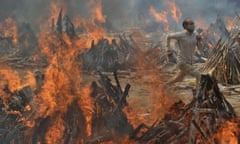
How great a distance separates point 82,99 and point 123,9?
3250 mm

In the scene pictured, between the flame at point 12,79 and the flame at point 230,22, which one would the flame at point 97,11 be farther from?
the flame at point 230,22

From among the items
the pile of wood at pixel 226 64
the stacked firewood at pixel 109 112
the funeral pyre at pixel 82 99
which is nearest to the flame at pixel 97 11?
the funeral pyre at pixel 82 99

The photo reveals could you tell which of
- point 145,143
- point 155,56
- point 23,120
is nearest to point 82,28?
point 155,56

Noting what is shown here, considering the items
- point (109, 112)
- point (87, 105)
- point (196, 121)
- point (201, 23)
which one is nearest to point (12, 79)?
point (87, 105)

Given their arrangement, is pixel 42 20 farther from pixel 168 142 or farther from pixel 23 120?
pixel 168 142

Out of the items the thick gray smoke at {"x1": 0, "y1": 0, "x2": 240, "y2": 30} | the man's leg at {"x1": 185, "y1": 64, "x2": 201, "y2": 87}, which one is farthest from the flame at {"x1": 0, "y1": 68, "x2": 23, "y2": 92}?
the man's leg at {"x1": 185, "y1": 64, "x2": 201, "y2": 87}

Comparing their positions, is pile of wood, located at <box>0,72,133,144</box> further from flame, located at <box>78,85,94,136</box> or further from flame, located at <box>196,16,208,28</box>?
flame, located at <box>196,16,208,28</box>

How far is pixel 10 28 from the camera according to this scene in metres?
8.80

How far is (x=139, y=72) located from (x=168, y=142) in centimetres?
212

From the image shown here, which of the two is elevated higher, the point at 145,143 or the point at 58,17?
the point at 58,17

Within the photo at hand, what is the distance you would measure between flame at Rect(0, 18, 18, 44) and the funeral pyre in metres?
0.02

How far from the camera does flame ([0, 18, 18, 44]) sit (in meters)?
8.71

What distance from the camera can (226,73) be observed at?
812 cm

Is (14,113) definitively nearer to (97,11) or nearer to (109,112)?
(109,112)
